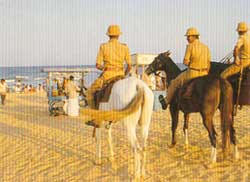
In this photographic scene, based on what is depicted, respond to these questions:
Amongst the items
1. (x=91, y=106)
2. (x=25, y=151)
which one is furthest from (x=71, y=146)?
(x=91, y=106)

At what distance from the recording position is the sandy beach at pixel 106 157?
273 inches

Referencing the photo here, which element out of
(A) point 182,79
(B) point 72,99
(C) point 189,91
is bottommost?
(B) point 72,99

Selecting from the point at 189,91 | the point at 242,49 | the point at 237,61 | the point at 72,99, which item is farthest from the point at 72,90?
the point at 242,49

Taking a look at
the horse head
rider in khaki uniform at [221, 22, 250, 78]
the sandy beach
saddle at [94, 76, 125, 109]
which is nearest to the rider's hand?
rider in khaki uniform at [221, 22, 250, 78]

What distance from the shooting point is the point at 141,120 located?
650cm

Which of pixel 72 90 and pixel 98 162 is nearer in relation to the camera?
pixel 98 162

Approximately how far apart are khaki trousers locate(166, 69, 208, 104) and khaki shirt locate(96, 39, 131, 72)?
1485mm

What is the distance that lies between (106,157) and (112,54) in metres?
2.55

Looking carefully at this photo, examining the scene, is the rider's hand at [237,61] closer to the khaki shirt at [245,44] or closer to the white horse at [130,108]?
the khaki shirt at [245,44]

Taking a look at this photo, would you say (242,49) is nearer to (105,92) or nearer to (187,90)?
(187,90)

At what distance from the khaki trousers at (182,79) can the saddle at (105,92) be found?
153 centimetres

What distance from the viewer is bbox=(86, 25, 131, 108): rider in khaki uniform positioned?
7156 mm

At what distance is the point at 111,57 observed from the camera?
23.5 feet

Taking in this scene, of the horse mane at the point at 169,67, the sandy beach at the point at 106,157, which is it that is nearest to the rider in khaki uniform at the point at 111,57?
the sandy beach at the point at 106,157
